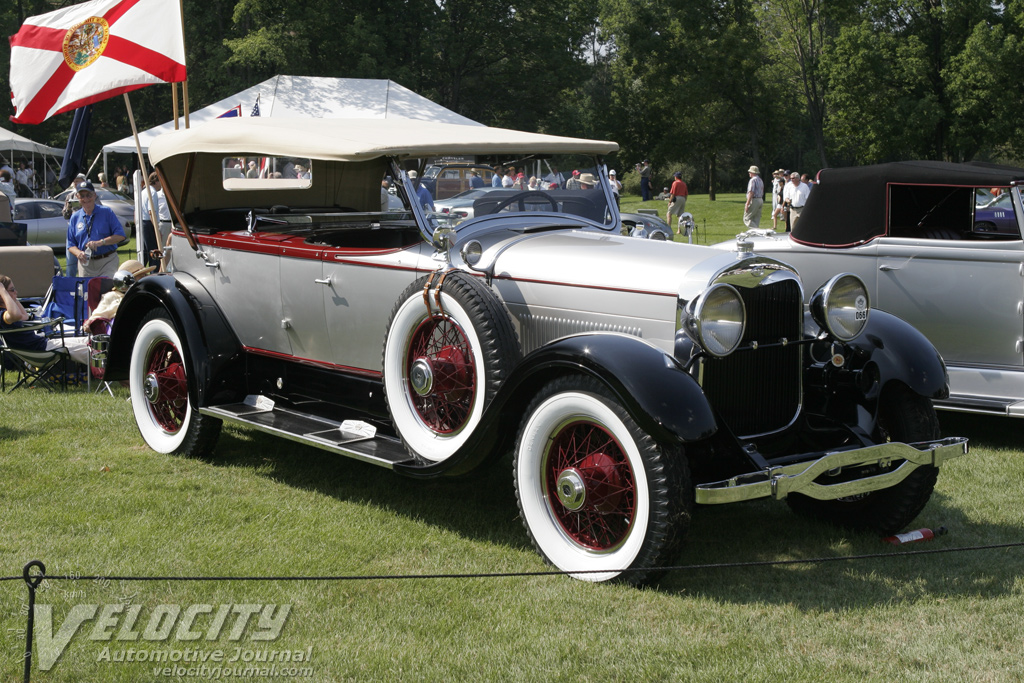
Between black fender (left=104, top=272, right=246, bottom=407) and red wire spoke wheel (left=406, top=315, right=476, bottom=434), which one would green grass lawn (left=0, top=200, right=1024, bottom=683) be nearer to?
red wire spoke wheel (left=406, top=315, right=476, bottom=434)

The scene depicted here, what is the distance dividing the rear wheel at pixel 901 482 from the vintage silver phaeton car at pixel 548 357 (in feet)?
0.03

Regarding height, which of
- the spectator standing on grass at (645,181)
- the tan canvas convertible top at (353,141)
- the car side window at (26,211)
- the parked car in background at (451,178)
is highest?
the spectator standing on grass at (645,181)

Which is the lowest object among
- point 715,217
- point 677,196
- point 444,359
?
point 444,359

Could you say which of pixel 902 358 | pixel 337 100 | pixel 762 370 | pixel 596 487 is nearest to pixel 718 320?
pixel 762 370

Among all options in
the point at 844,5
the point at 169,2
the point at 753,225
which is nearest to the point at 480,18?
the point at 844,5

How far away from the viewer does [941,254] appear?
6555 millimetres

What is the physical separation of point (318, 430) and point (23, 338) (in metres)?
4.32

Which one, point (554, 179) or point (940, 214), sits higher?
point (554, 179)

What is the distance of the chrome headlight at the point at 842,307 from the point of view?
4297 mm

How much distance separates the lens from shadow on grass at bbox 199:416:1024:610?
12.9ft

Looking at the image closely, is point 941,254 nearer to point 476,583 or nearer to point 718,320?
point 718,320

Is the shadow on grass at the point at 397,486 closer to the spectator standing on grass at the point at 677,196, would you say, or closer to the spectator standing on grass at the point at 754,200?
the spectator standing on grass at the point at 754,200

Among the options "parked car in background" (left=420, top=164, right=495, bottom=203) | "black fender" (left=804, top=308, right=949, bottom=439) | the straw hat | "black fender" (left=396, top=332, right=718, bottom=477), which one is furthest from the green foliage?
"black fender" (left=804, top=308, right=949, bottom=439)

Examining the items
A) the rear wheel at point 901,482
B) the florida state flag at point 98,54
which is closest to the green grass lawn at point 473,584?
the rear wheel at point 901,482
